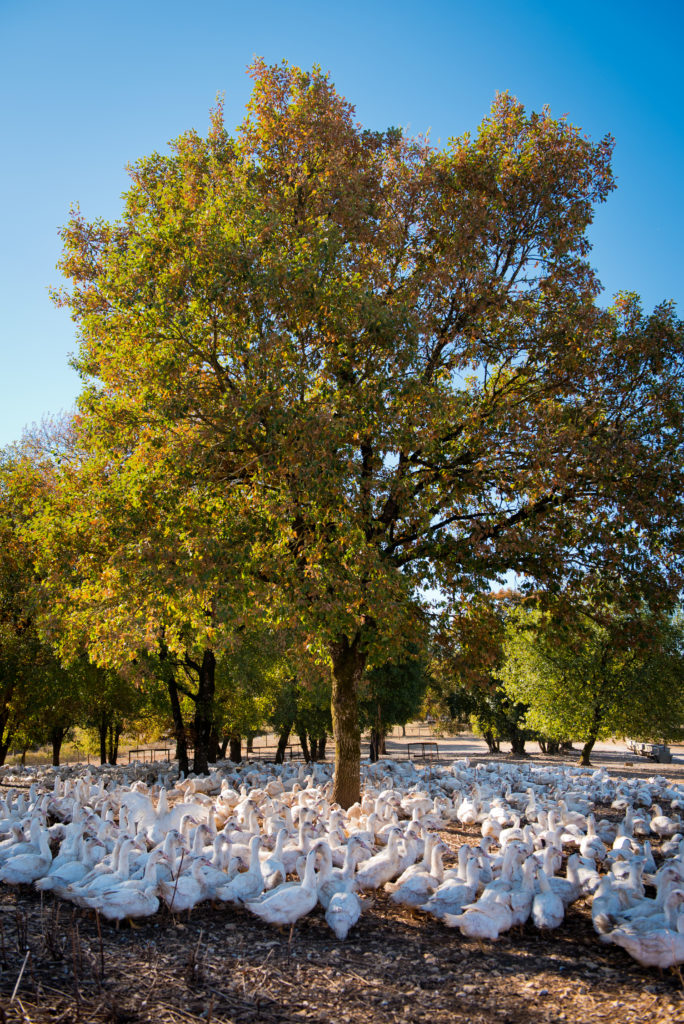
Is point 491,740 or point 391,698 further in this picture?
point 491,740

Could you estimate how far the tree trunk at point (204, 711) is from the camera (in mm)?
21547

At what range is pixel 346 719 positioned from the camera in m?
13.0

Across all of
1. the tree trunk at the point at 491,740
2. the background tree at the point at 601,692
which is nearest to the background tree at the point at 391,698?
the background tree at the point at 601,692

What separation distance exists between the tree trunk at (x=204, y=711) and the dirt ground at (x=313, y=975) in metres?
14.0

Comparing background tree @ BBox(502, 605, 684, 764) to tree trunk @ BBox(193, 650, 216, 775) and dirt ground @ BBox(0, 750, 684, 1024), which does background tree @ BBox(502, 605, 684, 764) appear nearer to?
tree trunk @ BBox(193, 650, 216, 775)

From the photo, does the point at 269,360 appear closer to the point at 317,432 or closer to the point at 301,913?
the point at 317,432

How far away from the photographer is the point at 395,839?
873 centimetres

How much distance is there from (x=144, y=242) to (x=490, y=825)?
1172cm

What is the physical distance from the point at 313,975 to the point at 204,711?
16340 mm

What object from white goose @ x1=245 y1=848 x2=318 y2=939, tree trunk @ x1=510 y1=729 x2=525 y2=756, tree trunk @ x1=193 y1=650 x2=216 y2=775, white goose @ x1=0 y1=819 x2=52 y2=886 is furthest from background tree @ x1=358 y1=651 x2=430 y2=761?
white goose @ x1=245 y1=848 x2=318 y2=939

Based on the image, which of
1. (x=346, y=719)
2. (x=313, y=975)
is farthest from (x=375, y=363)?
(x=313, y=975)

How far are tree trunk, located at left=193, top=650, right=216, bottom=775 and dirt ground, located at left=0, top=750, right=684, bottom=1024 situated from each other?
1403 centimetres

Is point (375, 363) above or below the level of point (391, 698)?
above

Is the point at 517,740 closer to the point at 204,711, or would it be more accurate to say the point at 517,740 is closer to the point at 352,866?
the point at 204,711
